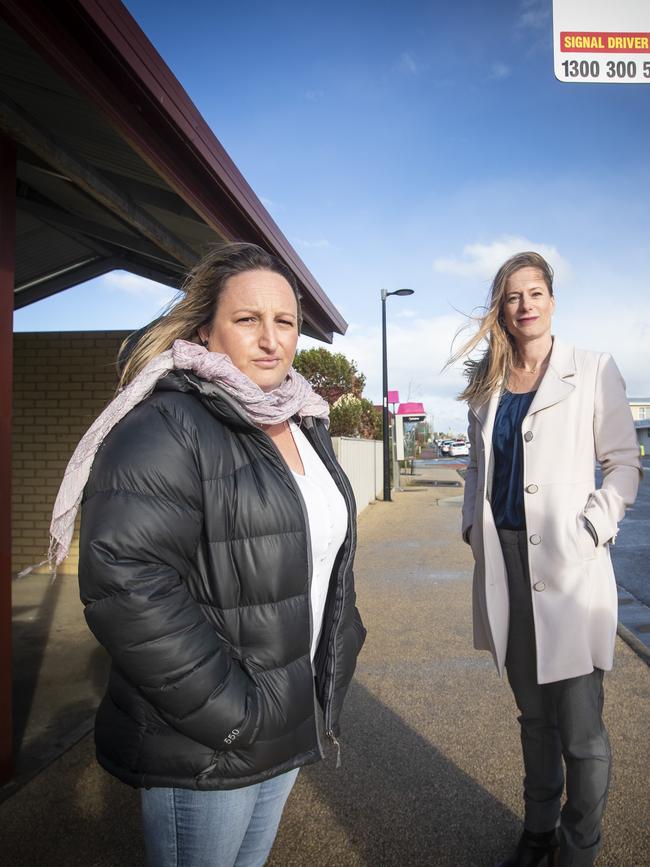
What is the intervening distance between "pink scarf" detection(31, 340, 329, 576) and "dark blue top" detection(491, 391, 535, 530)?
1.07 m

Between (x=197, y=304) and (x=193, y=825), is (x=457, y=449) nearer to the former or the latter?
(x=197, y=304)

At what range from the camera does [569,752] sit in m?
2.08

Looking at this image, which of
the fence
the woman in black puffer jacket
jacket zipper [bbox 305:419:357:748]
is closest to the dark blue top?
jacket zipper [bbox 305:419:357:748]

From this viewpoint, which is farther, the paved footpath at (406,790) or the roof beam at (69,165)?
the roof beam at (69,165)

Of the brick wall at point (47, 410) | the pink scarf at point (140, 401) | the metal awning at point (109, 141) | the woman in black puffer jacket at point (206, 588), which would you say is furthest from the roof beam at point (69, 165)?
the brick wall at point (47, 410)

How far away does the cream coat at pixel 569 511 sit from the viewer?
2.15 m

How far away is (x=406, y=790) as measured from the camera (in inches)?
112

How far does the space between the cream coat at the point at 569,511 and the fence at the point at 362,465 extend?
8.20 meters

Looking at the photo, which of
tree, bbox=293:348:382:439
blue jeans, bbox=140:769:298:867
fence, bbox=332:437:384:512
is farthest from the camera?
tree, bbox=293:348:382:439

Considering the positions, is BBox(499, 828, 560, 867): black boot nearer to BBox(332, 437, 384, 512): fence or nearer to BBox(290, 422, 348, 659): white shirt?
BBox(290, 422, 348, 659): white shirt

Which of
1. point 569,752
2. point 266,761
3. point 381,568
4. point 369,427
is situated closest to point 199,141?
point 266,761

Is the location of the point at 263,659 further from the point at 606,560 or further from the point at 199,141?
the point at 199,141

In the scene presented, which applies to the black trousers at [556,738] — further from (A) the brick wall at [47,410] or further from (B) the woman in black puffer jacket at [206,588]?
(A) the brick wall at [47,410]

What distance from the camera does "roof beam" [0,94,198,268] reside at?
9.32 ft
